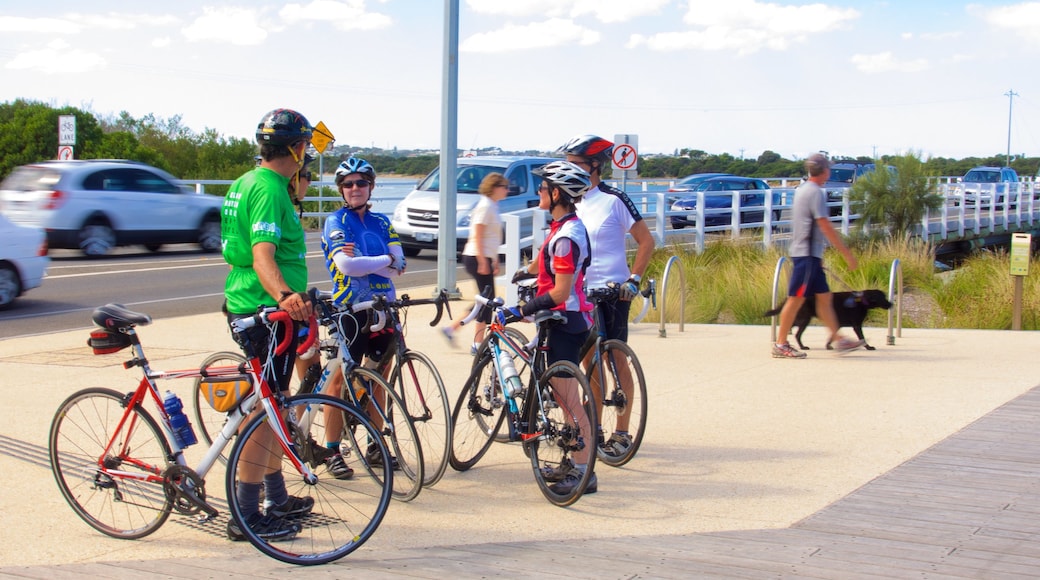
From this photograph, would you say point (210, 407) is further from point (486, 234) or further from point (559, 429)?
point (486, 234)

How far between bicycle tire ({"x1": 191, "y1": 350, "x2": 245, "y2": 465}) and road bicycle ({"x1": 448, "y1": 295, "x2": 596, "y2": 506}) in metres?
1.20

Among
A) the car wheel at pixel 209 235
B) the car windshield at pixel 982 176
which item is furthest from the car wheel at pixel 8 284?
the car windshield at pixel 982 176

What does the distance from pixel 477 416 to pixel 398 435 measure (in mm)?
994

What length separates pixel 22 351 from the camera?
10.5m

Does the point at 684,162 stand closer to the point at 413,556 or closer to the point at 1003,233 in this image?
the point at 1003,233

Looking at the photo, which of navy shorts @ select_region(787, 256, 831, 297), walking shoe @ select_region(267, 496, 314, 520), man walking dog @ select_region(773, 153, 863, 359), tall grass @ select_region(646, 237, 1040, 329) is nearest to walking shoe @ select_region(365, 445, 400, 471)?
walking shoe @ select_region(267, 496, 314, 520)

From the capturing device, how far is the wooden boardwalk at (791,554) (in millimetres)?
4473

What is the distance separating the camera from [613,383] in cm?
643

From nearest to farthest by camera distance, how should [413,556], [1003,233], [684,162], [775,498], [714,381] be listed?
[413,556], [775,498], [714,381], [1003,233], [684,162]

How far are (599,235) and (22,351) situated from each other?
6448 mm

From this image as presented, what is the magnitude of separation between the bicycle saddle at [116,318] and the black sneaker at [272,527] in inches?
37.5

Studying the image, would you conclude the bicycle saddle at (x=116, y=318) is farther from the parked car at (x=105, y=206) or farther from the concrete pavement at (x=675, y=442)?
the parked car at (x=105, y=206)

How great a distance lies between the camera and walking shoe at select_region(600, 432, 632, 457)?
6.45 meters

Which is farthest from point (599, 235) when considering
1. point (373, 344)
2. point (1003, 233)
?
point (1003, 233)
